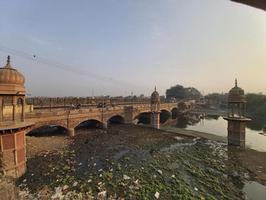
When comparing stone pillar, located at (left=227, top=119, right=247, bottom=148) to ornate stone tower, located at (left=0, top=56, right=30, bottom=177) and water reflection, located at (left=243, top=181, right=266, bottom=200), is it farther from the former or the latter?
ornate stone tower, located at (left=0, top=56, right=30, bottom=177)

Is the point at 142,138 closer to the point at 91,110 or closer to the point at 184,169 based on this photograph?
the point at 91,110

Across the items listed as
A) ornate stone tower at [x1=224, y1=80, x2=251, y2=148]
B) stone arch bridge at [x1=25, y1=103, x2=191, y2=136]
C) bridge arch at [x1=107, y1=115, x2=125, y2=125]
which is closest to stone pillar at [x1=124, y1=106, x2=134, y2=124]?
stone arch bridge at [x1=25, y1=103, x2=191, y2=136]

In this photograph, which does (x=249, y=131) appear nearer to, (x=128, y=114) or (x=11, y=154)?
(x=128, y=114)

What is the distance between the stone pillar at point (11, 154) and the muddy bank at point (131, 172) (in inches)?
33.7

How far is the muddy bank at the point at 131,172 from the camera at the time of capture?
1260cm

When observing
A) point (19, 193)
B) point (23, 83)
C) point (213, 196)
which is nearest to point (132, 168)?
point (213, 196)

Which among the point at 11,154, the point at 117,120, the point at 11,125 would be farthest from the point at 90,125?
the point at 11,125

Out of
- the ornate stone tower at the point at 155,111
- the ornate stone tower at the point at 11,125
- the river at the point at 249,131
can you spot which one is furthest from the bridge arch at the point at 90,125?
the river at the point at 249,131

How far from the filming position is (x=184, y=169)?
56.5 ft

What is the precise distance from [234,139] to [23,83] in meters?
25.8

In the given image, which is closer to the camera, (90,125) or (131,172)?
(131,172)

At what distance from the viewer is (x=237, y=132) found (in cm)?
2697

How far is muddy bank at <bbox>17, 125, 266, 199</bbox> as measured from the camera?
1260 cm

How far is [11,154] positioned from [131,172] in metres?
8.74
